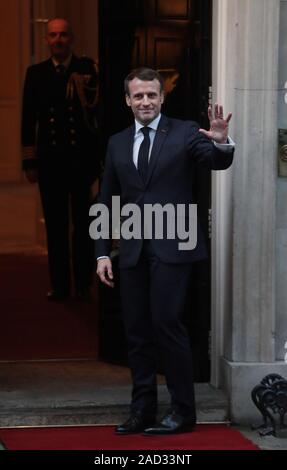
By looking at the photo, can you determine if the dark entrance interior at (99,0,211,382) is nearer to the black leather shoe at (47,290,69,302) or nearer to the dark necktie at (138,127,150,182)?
the dark necktie at (138,127,150,182)

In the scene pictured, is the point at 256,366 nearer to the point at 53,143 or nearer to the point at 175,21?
the point at 175,21

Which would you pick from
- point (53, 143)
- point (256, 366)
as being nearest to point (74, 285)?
point (53, 143)

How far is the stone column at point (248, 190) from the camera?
23.1ft

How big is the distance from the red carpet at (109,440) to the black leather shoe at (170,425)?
0.03 metres

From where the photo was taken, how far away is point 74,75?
407 inches

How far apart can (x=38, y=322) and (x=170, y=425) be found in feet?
9.72

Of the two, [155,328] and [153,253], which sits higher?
[153,253]

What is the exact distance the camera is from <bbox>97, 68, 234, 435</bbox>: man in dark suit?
6.71 metres

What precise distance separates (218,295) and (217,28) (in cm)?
154

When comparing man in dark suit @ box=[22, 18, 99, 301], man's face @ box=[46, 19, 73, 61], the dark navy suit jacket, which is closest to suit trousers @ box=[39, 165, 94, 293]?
man in dark suit @ box=[22, 18, 99, 301]

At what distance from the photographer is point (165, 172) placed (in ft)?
22.0

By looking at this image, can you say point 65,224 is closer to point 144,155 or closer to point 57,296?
point 57,296

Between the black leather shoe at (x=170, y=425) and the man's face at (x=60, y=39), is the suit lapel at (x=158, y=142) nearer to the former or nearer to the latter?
the black leather shoe at (x=170, y=425)

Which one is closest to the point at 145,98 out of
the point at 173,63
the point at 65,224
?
the point at 173,63
